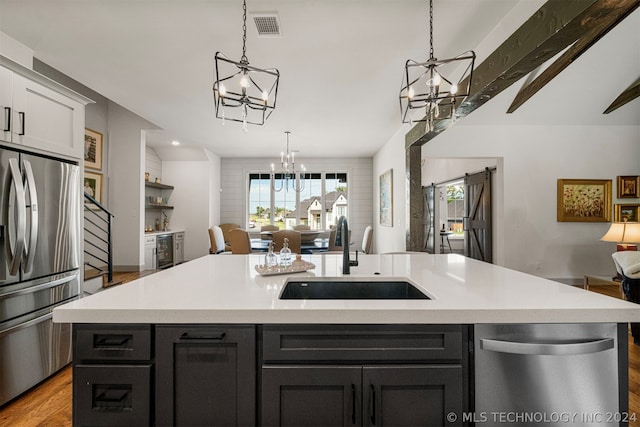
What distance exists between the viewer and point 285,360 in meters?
1.09

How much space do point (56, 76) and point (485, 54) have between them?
18.9 ft

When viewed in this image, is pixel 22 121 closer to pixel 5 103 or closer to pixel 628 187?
pixel 5 103

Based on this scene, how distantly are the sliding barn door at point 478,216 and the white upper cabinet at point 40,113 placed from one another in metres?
5.62

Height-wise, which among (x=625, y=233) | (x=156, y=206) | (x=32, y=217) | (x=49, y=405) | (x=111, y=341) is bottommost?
(x=49, y=405)

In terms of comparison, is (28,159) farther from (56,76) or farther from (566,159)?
(566,159)

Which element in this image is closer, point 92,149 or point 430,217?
point 92,149

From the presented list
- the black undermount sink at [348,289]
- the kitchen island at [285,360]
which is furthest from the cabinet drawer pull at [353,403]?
the black undermount sink at [348,289]

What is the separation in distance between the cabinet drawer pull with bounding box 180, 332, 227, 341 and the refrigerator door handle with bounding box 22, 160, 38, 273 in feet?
5.78

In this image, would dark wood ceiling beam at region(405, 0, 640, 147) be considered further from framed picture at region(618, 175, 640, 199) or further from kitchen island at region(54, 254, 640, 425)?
framed picture at region(618, 175, 640, 199)

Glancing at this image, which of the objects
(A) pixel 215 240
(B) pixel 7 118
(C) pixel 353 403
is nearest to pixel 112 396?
(C) pixel 353 403

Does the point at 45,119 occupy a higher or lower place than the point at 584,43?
lower

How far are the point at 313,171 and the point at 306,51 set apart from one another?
5482mm

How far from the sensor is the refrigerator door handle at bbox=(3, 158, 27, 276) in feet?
6.55

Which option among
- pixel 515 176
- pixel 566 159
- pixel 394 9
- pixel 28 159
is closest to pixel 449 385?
pixel 394 9
